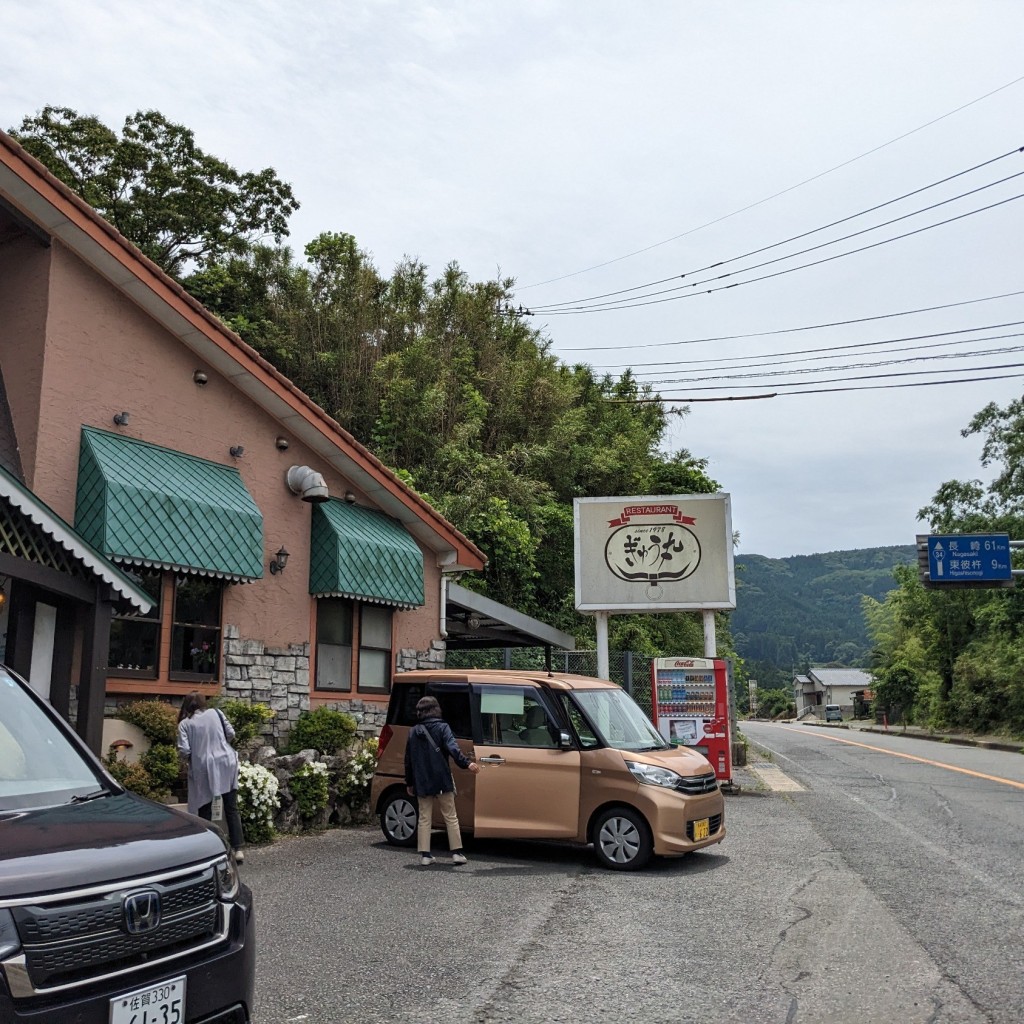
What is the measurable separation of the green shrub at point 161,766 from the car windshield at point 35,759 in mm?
6477

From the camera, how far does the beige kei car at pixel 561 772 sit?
33.6ft

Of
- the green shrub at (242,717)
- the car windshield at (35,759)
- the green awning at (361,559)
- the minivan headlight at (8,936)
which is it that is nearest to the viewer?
the minivan headlight at (8,936)

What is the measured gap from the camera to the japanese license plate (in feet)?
12.0

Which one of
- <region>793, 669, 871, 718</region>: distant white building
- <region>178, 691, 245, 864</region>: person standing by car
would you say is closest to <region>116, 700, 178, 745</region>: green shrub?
<region>178, 691, 245, 864</region>: person standing by car

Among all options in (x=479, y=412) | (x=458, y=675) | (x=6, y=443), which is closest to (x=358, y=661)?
(x=458, y=675)

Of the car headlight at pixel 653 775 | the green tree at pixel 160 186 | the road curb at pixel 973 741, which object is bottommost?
the road curb at pixel 973 741

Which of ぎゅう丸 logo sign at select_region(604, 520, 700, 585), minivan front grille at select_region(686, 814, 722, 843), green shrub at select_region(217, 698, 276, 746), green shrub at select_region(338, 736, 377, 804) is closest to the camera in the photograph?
minivan front grille at select_region(686, 814, 722, 843)

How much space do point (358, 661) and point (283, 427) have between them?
3837 millimetres

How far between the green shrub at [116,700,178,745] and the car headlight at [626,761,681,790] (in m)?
5.32

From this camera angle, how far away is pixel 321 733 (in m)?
14.1

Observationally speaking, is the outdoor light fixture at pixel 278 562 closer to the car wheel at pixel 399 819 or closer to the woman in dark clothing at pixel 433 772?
the car wheel at pixel 399 819

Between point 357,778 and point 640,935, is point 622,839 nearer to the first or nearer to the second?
point 640,935

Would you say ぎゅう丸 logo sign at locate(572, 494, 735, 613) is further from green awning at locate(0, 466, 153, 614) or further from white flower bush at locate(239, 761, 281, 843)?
green awning at locate(0, 466, 153, 614)

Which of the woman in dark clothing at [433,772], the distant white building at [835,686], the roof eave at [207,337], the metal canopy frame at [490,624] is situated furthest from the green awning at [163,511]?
the distant white building at [835,686]
